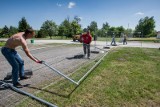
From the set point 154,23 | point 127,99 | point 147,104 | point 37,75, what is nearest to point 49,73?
point 37,75

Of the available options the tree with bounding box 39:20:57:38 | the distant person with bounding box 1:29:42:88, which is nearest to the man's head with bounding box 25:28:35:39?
the distant person with bounding box 1:29:42:88

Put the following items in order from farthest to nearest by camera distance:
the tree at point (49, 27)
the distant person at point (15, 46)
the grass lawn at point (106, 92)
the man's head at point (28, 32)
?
1. the tree at point (49, 27)
2. the man's head at point (28, 32)
3. the distant person at point (15, 46)
4. the grass lawn at point (106, 92)

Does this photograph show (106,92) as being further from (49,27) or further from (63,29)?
(49,27)

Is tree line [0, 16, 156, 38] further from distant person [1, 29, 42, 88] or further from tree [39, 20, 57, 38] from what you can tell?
distant person [1, 29, 42, 88]

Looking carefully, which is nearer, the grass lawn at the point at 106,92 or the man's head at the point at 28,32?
the grass lawn at the point at 106,92

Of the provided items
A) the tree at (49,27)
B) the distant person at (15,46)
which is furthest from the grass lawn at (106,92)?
the tree at (49,27)

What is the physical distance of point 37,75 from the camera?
654 cm

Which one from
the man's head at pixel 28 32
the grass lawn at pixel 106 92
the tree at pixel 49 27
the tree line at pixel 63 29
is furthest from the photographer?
the tree at pixel 49 27

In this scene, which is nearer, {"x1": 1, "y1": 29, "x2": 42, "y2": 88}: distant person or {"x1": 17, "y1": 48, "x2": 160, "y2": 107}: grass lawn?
{"x1": 17, "y1": 48, "x2": 160, "y2": 107}: grass lawn

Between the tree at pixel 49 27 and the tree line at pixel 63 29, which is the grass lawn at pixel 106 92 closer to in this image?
the tree line at pixel 63 29

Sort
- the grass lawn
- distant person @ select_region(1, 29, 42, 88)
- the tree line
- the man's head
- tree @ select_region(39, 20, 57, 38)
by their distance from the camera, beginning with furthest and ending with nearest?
tree @ select_region(39, 20, 57, 38)
the tree line
the man's head
distant person @ select_region(1, 29, 42, 88)
the grass lawn

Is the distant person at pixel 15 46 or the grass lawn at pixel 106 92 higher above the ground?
the distant person at pixel 15 46


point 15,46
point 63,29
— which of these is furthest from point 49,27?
point 15,46

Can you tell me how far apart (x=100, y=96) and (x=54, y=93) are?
130 cm
